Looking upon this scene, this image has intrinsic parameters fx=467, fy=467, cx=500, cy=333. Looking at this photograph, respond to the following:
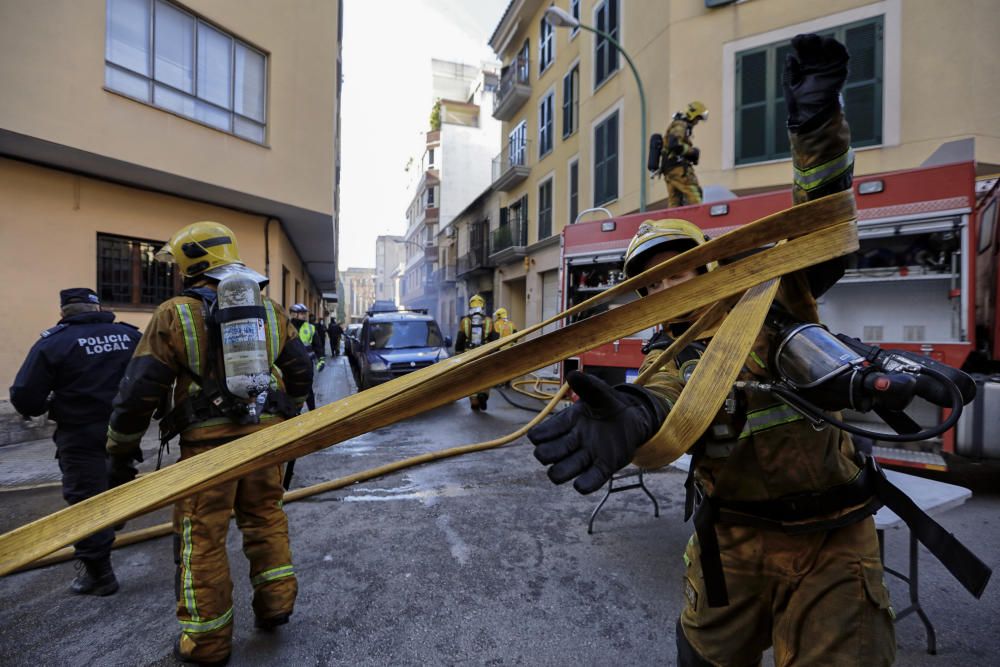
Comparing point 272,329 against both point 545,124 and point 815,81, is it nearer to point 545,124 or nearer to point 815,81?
point 815,81

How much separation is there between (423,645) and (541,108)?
1938 centimetres

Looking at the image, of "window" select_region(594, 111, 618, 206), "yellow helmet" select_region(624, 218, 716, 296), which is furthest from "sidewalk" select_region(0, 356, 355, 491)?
"window" select_region(594, 111, 618, 206)

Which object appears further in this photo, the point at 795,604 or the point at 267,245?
the point at 267,245

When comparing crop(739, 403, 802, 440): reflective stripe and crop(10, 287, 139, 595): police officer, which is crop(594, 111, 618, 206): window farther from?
crop(739, 403, 802, 440): reflective stripe

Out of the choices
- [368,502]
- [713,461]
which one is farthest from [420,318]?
[713,461]

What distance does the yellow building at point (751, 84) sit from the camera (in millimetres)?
8242

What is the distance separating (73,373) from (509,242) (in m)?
18.4

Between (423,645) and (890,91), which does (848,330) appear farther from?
(890,91)

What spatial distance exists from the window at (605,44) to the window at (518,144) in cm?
586

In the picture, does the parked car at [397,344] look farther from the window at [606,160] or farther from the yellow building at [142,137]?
the window at [606,160]

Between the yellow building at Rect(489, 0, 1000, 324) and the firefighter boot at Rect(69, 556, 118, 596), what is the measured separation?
35.1 ft

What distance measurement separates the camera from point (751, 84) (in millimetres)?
9938

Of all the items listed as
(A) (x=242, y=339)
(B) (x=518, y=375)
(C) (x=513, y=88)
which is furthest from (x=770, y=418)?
(C) (x=513, y=88)

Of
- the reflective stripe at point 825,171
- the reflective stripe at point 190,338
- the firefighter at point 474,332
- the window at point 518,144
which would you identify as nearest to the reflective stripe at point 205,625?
the reflective stripe at point 190,338
